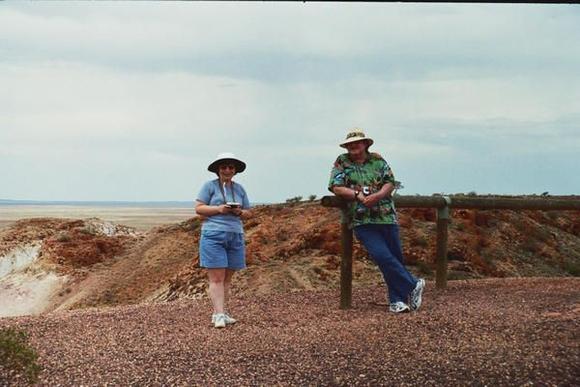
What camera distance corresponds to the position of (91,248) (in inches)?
770

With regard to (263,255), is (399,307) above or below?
below

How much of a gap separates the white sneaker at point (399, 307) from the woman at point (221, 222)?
1.69 metres

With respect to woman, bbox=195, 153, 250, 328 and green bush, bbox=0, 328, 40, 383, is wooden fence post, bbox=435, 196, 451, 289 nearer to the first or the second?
woman, bbox=195, 153, 250, 328

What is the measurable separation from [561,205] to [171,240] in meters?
10.1

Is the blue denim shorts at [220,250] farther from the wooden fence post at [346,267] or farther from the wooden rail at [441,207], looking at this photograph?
the wooden fence post at [346,267]

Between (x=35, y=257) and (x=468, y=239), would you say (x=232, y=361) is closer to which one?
(x=468, y=239)

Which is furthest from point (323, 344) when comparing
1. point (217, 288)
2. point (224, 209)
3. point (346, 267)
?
point (346, 267)

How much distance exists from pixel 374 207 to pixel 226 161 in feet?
5.54

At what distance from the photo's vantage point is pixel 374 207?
8688 millimetres

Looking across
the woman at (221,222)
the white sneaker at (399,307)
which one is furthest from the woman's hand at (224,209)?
the white sneaker at (399,307)

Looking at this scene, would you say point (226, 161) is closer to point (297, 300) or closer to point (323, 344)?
point (323, 344)

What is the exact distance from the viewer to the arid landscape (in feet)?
21.2

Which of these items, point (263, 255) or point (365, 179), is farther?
point (263, 255)

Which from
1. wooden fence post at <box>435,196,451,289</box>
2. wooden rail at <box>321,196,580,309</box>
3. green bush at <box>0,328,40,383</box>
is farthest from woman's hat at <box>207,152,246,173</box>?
wooden fence post at <box>435,196,451,289</box>
